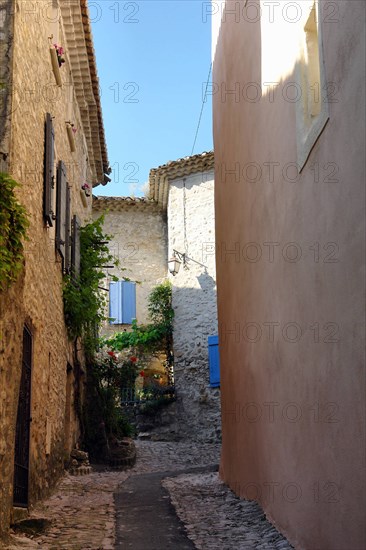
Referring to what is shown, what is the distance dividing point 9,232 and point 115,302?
561 inches

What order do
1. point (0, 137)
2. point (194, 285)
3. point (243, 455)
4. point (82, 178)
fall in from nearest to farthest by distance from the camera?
point (0, 137) < point (243, 455) < point (82, 178) < point (194, 285)

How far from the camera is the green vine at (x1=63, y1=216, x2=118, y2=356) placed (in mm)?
10211

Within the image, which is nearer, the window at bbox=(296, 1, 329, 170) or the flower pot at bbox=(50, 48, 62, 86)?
the window at bbox=(296, 1, 329, 170)

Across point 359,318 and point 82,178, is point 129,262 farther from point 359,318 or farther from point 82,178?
point 359,318

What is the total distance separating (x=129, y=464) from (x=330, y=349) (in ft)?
27.7

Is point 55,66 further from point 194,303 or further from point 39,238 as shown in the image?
point 194,303

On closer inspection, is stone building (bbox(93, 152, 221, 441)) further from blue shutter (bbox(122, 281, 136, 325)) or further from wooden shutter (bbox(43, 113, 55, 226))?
wooden shutter (bbox(43, 113, 55, 226))

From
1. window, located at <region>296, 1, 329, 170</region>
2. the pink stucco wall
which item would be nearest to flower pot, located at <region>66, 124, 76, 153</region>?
the pink stucco wall

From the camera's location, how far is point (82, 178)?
13.1 meters

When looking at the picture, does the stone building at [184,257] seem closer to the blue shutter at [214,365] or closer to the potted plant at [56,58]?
the blue shutter at [214,365]

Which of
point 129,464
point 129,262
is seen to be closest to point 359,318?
point 129,464

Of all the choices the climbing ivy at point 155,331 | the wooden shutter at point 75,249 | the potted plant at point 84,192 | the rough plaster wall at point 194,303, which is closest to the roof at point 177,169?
the rough plaster wall at point 194,303

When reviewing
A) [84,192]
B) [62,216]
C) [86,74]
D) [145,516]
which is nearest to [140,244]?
[84,192]

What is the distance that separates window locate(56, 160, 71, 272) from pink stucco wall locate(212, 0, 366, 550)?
7.26 ft
